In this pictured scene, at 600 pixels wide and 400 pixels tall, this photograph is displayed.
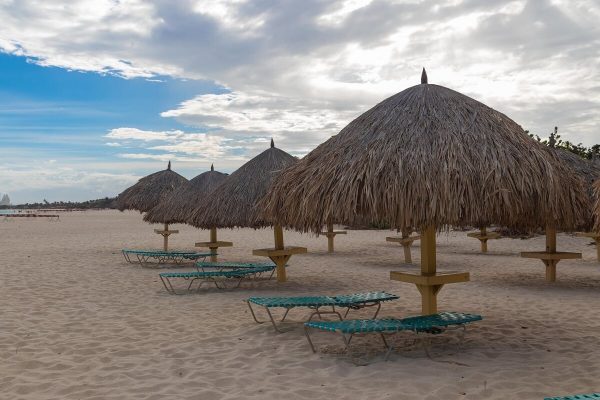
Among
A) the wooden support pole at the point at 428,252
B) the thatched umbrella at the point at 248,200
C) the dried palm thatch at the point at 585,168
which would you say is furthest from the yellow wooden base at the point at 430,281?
the dried palm thatch at the point at 585,168

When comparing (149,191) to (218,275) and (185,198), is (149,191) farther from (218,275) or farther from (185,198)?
(218,275)

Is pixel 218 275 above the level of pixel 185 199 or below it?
below

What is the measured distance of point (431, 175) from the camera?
5.00 metres

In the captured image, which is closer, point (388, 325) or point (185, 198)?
point (388, 325)

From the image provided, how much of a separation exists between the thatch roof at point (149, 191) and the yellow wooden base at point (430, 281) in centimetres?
1234

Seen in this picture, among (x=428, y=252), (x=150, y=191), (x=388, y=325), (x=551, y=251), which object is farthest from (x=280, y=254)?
(x=150, y=191)

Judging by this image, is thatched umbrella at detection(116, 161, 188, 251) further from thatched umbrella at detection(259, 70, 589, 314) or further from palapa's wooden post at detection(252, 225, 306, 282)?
thatched umbrella at detection(259, 70, 589, 314)

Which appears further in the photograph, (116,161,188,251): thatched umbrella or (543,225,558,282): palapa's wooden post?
(116,161,188,251): thatched umbrella

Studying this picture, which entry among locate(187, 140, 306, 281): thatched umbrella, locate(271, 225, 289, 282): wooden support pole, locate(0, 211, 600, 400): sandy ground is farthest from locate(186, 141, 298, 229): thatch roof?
locate(0, 211, 600, 400): sandy ground

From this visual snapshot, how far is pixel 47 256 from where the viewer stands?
14.1 m

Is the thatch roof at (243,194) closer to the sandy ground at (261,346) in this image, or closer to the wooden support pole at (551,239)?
the sandy ground at (261,346)

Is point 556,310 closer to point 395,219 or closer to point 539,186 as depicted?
point 539,186

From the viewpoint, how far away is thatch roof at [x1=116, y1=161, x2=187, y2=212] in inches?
671

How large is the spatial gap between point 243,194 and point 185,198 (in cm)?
413
